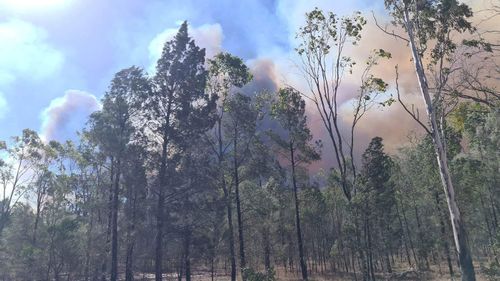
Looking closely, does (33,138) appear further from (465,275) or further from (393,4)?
(465,275)

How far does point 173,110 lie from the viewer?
1089 inches

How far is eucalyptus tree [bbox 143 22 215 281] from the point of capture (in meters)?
27.0

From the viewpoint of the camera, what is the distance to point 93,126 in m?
30.7

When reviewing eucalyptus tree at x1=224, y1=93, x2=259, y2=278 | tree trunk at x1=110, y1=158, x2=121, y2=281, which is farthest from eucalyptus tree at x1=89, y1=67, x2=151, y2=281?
eucalyptus tree at x1=224, y1=93, x2=259, y2=278

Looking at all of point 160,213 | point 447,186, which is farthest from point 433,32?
point 160,213

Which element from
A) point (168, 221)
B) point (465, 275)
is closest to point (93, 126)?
point (168, 221)

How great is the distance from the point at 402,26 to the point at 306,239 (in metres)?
37.7

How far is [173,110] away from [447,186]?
19.2m

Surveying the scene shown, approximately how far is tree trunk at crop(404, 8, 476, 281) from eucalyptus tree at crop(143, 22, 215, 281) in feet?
52.2

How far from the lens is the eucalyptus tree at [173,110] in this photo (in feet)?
A: 88.6

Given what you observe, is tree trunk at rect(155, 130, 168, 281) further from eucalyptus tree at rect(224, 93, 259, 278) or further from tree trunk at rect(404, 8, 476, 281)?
tree trunk at rect(404, 8, 476, 281)

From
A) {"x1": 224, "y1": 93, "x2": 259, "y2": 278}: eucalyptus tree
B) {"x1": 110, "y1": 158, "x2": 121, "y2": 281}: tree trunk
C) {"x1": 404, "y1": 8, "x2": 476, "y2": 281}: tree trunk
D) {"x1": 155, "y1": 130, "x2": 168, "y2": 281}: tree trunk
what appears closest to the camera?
{"x1": 404, "y1": 8, "x2": 476, "y2": 281}: tree trunk

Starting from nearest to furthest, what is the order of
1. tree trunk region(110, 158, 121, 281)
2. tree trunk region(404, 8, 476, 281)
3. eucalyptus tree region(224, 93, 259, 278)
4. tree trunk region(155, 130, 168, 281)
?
tree trunk region(404, 8, 476, 281) → tree trunk region(155, 130, 168, 281) → tree trunk region(110, 158, 121, 281) → eucalyptus tree region(224, 93, 259, 278)

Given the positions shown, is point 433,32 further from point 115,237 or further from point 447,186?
point 115,237
